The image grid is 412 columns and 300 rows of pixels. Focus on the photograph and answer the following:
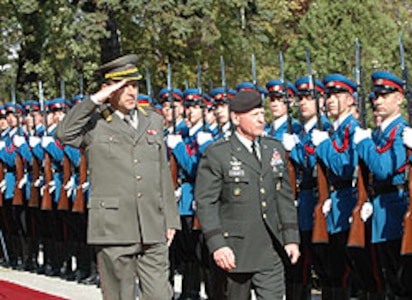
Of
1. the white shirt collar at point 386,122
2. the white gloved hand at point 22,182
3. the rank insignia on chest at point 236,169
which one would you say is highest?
the white shirt collar at point 386,122

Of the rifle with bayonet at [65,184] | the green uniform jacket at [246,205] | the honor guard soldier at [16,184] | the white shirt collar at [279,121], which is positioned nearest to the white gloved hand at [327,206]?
the white shirt collar at [279,121]

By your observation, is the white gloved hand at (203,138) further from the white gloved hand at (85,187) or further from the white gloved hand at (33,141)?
the white gloved hand at (33,141)

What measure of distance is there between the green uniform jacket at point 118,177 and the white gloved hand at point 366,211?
1651mm

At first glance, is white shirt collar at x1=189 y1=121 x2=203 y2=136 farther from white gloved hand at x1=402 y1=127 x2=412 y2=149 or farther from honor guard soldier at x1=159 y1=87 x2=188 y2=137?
white gloved hand at x1=402 y1=127 x2=412 y2=149

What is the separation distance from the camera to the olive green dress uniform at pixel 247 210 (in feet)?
22.8

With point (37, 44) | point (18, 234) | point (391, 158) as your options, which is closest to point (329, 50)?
point (18, 234)

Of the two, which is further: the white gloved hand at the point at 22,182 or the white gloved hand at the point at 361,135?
the white gloved hand at the point at 22,182

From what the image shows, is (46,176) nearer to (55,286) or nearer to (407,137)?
(55,286)

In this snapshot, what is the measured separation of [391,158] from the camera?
8070mm

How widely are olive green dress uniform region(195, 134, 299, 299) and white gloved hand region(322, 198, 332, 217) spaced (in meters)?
1.91

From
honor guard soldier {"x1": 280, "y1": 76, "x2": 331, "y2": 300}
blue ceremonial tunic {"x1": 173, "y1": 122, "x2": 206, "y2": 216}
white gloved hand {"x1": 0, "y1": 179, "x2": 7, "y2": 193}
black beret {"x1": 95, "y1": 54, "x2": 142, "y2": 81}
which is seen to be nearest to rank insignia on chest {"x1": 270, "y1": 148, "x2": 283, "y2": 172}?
black beret {"x1": 95, "y1": 54, "x2": 142, "y2": 81}

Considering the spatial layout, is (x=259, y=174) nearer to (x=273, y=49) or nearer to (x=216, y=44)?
(x=216, y=44)

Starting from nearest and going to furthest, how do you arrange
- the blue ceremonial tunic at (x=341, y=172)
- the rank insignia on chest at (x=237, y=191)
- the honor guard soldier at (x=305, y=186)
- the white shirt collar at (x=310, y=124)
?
the rank insignia on chest at (x=237, y=191), the blue ceremonial tunic at (x=341, y=172), the honor guard soldier at (x=305, y=186), the white shirt collar at (x=310, y=124)

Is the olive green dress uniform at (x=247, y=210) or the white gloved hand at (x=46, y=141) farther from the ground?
the white gloved hand at (x=46, y=141)
